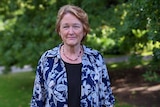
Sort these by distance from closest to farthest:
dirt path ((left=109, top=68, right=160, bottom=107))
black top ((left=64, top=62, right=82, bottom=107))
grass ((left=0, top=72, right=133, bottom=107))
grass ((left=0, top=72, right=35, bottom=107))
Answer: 1. black top ((left=64, top=62, right=82, bottom=107))
2. dirt path ((left=109, top=68, right=160, bottom=107))
3. grass ((left=0, top=72, right=133, bottom=107))
4. grass ((left=0, top=72, right=35, bottom=107))

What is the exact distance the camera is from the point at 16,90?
9.69 metres

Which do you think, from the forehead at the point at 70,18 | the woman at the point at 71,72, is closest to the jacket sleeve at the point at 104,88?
the woman at the point at 71,72

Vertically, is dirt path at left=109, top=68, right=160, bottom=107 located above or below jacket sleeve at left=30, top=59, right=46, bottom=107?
above

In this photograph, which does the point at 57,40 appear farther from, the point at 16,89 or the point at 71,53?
the point at 71,53

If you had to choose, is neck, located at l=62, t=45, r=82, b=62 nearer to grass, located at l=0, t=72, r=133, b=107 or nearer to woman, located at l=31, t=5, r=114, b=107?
woman, located at l=31, t=5, r=114, b=107

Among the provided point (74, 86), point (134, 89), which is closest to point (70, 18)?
point (74, 86)

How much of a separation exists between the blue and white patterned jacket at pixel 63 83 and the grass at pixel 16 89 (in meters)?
4.95

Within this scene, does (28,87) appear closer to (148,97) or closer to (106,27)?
(106,27)

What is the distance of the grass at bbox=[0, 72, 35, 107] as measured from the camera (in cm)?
815

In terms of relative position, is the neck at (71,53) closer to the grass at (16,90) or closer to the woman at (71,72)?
the woman at (71,72)

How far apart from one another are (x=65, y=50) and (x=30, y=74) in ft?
31.2

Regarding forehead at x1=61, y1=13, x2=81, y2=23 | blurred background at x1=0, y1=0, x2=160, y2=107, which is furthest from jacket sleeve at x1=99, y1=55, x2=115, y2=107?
blurred background at x1=0, y1=0, x2=160, y2=107

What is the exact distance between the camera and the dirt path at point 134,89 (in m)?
7.65

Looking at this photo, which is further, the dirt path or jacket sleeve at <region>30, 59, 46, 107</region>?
the dirt path
